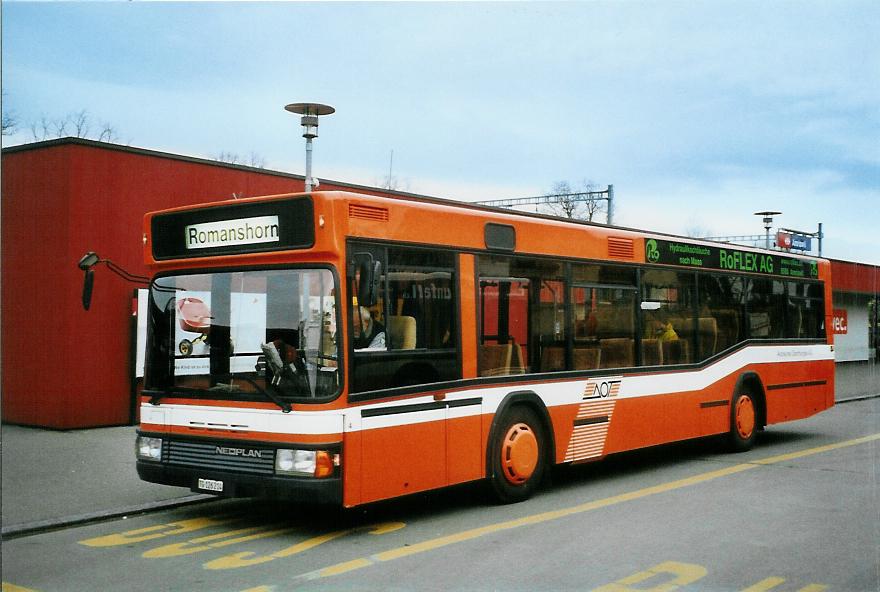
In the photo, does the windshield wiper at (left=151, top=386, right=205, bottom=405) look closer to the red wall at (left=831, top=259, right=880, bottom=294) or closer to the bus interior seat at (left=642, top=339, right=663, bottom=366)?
the bus interior seat at (left=642, top=339, right=663, bottom=366)

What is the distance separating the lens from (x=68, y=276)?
1479 centimetres

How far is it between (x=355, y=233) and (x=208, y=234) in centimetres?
141

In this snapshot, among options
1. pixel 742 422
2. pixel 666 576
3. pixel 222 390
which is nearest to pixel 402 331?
pixel 222 390

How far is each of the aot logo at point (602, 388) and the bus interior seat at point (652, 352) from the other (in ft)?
2.21

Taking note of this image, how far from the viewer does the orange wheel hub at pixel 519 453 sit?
9141 millimetres

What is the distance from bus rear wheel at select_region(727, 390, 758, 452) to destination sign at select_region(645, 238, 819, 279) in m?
1.84

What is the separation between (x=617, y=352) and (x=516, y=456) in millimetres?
2282

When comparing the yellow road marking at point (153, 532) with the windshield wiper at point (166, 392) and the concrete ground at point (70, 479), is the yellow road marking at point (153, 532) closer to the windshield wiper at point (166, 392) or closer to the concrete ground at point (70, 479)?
the concrete ground at point (70, 479)

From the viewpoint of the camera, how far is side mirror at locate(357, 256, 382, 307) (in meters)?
7.40

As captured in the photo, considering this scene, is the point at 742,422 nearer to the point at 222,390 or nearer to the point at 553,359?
the point at 553,359

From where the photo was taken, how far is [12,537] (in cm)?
793

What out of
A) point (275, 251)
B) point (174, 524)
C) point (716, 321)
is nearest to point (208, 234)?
point (275, 251)

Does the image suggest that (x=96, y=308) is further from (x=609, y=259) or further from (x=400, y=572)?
(x=400, y=572)

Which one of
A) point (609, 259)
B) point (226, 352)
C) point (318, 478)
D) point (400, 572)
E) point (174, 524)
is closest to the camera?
point (400, 572)
